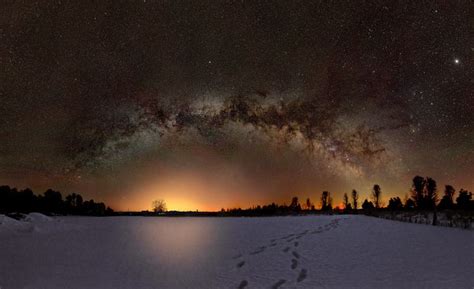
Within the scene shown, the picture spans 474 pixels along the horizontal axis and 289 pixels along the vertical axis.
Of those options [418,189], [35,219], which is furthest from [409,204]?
[35,219]

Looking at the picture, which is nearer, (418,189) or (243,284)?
(243,284)

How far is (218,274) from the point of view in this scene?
10.8 m

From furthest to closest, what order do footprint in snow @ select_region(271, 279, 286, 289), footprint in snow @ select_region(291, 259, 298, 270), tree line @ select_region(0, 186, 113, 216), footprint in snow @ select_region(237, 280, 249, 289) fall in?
tree line @ select_region(0, 186, 113, 216) → footprint in snow @ select_region(291, 259, 298, 270) → footprint in snow @ select_region(237, 280, 249, 289) → footprint in snow @ select_region(271, 279, 286, 289)

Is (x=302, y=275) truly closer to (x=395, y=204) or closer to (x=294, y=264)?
(x=294, y=264)

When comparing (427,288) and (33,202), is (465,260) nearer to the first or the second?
(427,288)

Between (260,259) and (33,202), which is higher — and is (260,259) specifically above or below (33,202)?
below

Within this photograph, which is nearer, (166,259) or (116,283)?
(116,283)

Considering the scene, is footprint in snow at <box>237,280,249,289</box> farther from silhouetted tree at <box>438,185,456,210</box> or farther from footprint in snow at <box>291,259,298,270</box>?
silhouetted tree at <box>438,185,456,210</box>

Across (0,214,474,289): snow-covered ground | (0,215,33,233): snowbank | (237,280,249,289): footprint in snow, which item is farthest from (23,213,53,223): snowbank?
(237,280,249,289): footprint in snow

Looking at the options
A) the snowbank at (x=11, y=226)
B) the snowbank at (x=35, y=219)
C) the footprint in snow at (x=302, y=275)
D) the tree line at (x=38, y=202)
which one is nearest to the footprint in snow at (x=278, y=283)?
the footprint in snow at (x=302, y=275)

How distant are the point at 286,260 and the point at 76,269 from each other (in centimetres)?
709

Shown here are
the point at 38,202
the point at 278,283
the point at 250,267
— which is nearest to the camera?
the point at 278,283

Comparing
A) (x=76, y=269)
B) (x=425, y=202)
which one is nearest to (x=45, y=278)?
(x=76, y=269)

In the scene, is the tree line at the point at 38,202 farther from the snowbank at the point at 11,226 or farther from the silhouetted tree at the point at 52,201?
the snowbank at the point at 11,226
